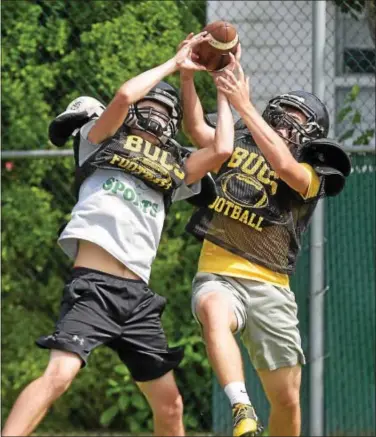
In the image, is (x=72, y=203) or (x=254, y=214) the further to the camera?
(x=72, y=203)

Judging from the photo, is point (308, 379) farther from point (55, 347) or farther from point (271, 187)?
point (55, 347)

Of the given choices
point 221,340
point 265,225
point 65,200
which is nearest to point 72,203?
point 65,200

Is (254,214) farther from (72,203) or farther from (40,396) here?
(72,203)

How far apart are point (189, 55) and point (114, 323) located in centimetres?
134

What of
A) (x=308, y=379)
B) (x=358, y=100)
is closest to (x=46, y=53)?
(x=358, y=100)

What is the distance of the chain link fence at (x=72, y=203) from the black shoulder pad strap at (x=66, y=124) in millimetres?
2383

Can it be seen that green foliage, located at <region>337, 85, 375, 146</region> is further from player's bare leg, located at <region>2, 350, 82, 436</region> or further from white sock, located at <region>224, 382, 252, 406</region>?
player's bare leg, located at <region>2, 350, 82, 436</region>

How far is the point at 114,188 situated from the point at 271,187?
0.89 m

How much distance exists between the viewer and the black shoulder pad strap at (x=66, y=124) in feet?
21.6

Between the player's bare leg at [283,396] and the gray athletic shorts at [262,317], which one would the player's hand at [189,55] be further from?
the player's bare leg at [283,396]

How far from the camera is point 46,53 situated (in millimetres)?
9406

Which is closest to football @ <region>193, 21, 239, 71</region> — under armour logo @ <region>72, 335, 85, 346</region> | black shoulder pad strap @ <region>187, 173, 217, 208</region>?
black shoulder pad strap @ <region>187, 173, 217, 208</region>

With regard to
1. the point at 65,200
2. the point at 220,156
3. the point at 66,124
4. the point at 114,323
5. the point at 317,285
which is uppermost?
the point at 220,156

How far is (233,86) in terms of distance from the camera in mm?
6621
